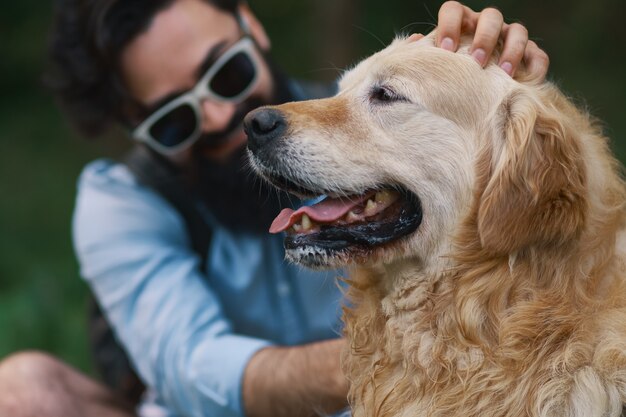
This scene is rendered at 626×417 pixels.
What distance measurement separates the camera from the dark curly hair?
3361 mm

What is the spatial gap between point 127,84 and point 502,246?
187cm

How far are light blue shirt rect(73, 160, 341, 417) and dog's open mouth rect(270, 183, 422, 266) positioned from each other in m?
0.63

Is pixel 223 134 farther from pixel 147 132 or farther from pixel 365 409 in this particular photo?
pixel 365 409

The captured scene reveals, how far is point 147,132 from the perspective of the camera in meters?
3.33

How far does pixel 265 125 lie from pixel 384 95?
34cm

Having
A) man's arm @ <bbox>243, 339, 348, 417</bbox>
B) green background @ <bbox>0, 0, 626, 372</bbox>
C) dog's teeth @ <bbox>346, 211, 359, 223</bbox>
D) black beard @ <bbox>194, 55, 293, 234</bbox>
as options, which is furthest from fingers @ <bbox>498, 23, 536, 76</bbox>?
green background @ <bbox>0, 0, 626, 372</bbox>

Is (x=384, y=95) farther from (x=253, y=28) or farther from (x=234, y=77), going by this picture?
(x=253, y=28)

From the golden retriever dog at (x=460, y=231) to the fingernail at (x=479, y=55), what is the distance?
17mm

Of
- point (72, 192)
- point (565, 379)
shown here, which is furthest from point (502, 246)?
point (72, 192)

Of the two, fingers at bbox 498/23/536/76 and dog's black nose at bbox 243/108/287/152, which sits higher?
fingers at bbox 498/23/536/76

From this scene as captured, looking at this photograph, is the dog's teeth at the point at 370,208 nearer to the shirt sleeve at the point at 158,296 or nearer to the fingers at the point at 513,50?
the fingers at the point at 513,50

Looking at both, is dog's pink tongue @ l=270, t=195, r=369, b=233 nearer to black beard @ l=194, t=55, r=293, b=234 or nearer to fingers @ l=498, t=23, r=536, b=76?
fingers @ l=498, t=23, r=536, b=76

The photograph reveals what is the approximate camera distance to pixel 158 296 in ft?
10.3

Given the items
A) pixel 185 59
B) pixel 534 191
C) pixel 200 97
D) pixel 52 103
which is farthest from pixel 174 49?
pixel 52 103
